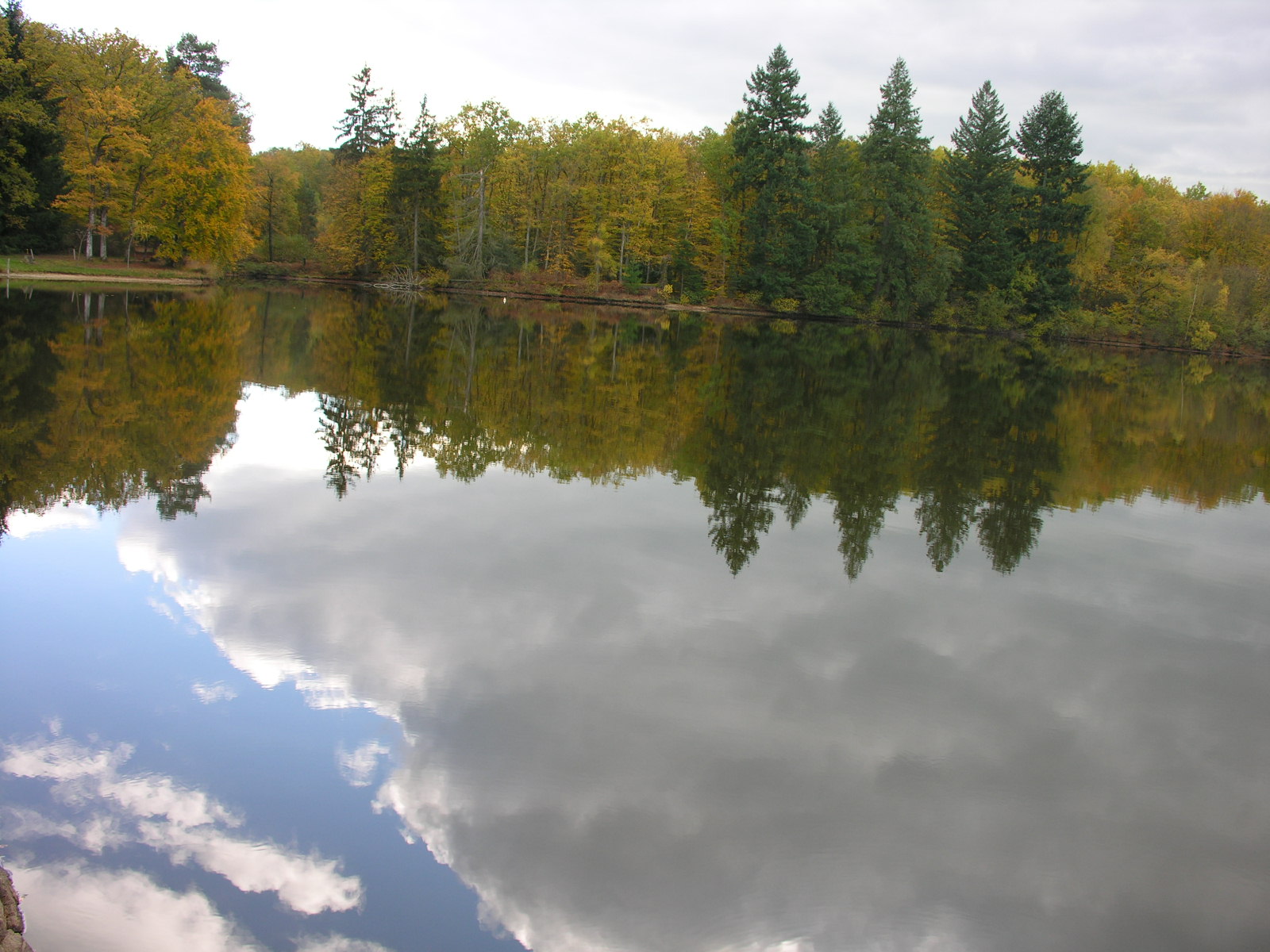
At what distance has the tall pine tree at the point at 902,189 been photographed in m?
57.9

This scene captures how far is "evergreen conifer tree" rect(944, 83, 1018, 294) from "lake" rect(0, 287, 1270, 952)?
50388 mm

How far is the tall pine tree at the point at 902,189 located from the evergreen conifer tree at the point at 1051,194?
6.96m

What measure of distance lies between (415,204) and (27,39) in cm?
2130

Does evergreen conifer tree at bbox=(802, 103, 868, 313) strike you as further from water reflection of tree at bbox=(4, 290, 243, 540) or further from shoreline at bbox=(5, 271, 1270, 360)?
water reflection of tree at bbox=(4, 290, 243, 540)

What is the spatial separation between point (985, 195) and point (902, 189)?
636 centimetres

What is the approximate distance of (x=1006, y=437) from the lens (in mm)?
17484

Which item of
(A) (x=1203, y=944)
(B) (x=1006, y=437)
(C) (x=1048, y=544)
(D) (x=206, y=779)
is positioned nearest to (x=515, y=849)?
(D) (x=206, y=779)

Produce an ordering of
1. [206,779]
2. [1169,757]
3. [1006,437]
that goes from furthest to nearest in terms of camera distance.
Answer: [1006,437] < [1169,757] < [206,779]

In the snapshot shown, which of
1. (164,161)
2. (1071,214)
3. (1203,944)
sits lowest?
(1203,944)

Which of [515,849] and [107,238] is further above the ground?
[107,238]

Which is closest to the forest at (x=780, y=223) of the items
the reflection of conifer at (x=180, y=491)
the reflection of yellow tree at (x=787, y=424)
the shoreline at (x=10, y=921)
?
the reflection of yellow tree at (x=787, y=424)

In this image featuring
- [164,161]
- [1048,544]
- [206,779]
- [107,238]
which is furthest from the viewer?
[107,238]

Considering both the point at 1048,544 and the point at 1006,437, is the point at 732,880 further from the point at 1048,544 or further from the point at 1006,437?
the point at 1006,437

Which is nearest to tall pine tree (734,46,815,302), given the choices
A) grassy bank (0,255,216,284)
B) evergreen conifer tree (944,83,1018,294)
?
evergreen conifer tree (944,83,1018,294)
